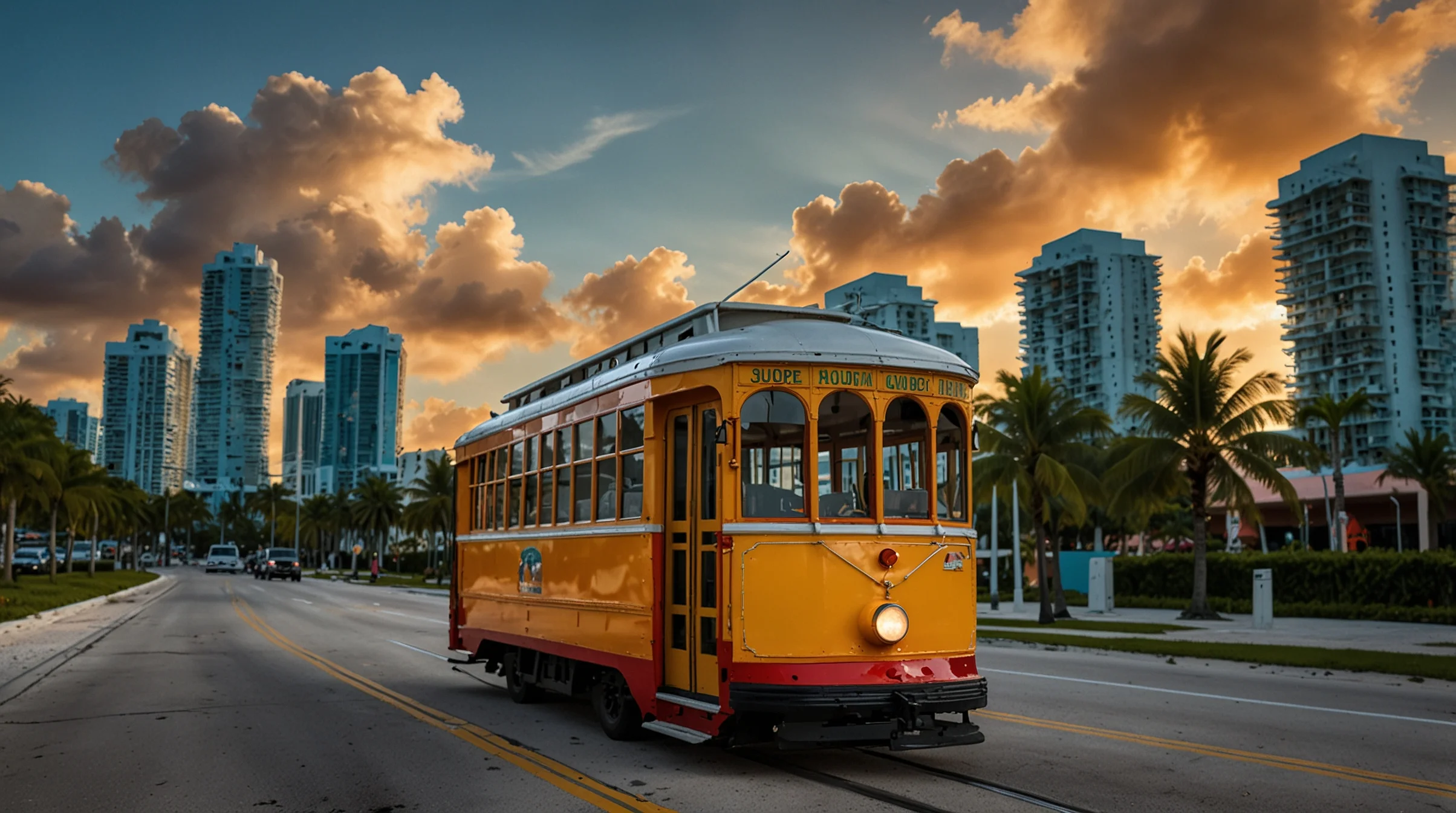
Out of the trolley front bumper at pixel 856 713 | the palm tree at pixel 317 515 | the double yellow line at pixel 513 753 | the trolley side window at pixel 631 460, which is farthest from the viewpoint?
the palm tree at pixel 317 515

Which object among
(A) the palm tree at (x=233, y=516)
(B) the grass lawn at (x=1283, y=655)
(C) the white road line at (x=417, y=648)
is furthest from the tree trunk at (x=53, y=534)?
(A) the palm tree at (x=233, y=516)

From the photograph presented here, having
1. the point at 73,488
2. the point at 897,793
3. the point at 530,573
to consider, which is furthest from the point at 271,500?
the point at 897,793

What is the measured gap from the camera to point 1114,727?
1091 centimetres

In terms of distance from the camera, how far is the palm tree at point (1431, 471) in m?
53.3

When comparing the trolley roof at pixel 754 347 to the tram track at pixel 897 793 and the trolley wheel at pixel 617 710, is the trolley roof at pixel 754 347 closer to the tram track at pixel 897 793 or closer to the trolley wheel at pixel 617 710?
the trolley wheel at pixel 617 710

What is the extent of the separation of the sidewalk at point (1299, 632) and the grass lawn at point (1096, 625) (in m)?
0.11

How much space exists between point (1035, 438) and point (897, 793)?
26.8 meters

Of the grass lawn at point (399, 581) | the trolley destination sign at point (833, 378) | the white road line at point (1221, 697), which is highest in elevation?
the trolley destination sign at point (833, 378)

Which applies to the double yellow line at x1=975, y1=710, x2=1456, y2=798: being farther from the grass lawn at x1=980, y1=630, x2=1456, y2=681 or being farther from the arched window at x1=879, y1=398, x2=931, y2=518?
the grass lawn at x1=980, y1=630, x2=1456, y2=681

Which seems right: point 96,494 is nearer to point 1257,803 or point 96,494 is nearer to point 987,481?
point 987,481

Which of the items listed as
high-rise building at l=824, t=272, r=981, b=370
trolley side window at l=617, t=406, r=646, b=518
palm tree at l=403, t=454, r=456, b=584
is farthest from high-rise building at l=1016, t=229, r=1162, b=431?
trolley side window at l=617, t=406, r=646, b=518

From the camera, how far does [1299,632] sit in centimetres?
2728

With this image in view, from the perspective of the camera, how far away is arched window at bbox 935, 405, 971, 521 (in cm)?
884

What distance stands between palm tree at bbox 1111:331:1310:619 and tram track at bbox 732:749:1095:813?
25103mm
